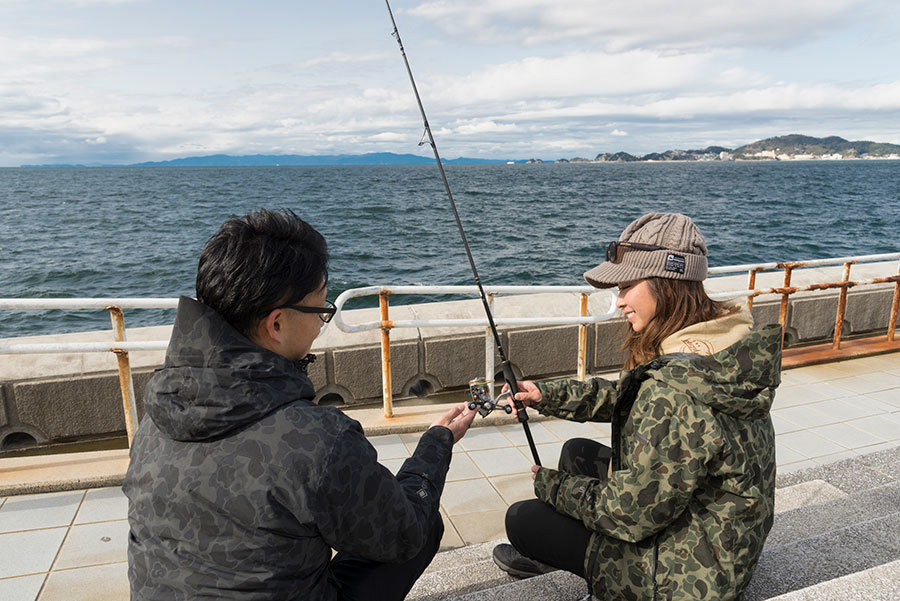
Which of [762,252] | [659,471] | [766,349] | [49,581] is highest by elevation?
[766,349]

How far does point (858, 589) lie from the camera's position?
1.87 metres

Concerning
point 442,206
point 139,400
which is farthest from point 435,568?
point 442,206

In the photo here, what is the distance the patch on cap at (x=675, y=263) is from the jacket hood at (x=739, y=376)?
372 millimetres

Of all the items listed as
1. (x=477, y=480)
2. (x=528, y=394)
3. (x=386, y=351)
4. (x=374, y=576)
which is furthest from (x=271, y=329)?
(x=386, y=351)

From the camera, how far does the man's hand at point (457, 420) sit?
7.33 ft

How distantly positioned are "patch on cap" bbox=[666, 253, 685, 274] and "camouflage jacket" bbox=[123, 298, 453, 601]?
1.18m

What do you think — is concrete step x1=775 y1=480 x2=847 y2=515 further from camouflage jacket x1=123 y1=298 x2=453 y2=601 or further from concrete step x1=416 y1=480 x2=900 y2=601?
camouflage jacket x1=123 y1=298 x2=453 y2=601

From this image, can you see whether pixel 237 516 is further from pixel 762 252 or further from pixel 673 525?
pixel 762 252

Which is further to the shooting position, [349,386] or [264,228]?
[349,386]

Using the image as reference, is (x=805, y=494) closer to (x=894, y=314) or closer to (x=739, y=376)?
(x=739, y=376)

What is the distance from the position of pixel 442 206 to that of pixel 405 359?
141 feet

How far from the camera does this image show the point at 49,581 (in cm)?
301

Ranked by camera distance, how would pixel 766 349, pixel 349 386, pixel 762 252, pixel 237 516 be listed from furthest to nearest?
pixel 762 252, pixel 349 386, pixel 766 349, pixel 237 516

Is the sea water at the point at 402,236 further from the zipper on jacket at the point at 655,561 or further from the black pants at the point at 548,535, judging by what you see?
the zipper on jacket at the point at 655,561
